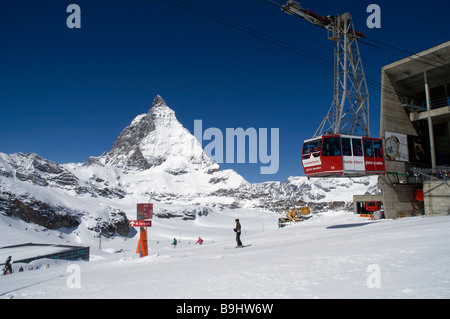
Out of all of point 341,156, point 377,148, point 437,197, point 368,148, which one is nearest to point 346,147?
point 341,156

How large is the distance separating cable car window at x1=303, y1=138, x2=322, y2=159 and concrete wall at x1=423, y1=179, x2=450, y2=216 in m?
14.0

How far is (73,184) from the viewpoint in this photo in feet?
456

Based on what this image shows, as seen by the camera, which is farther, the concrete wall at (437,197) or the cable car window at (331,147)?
the concrete wall at (437,197)

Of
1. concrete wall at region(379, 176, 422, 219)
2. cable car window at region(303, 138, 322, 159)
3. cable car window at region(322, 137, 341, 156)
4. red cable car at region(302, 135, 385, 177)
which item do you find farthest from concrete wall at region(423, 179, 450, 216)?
cable car window at region(303, 138, 322, 159)

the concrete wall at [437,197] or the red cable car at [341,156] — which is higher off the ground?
the red cable car at [341,156]

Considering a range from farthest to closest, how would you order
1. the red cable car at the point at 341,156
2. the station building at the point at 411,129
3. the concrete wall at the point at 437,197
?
the station building at the point at 411,129 → the concrete wall at the point at 437,197 → the red cable car at the point at 341,156

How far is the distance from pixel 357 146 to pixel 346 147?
114 centimetres

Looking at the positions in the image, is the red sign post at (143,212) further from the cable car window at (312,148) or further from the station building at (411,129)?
the station building at (411,129)

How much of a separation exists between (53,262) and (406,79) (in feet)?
122

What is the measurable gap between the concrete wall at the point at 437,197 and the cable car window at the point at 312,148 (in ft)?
46.1

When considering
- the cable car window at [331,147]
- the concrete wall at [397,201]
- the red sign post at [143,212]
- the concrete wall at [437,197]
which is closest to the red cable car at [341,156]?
the cable car window at [331,147]

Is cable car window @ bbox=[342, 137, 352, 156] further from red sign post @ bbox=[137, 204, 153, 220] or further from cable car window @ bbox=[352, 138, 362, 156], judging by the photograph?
red sign post @ bbox=[137, 204, 153, 220]

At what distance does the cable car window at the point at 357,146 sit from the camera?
19.8 meters
